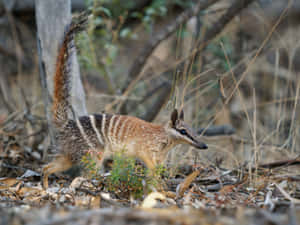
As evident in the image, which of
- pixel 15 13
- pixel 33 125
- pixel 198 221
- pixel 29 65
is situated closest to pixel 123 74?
pixel 29 65

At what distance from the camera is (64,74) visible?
3004mm

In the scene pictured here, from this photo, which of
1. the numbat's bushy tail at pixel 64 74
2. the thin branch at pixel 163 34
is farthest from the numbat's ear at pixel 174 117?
the thin branch at pixel 163 34

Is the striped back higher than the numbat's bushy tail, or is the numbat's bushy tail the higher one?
the numbat's bushy tail

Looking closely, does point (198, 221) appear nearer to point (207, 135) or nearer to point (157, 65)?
point (207, 135)

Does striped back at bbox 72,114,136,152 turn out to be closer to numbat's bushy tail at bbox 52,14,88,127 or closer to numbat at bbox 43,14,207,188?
numbat at bbox 43,14,207,188

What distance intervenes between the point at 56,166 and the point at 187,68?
2118 mm

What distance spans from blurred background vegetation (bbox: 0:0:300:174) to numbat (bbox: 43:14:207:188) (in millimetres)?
230

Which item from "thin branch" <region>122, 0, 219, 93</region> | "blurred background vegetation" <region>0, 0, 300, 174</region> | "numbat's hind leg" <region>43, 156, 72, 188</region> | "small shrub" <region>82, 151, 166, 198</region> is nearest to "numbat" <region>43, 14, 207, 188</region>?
"numbat's hind leg" <region>43, 156, 72, 188</region>

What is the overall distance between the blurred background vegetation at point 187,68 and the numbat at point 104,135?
230 millimetres

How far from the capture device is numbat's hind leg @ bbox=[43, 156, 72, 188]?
3014 millimetres

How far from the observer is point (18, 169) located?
131 inches

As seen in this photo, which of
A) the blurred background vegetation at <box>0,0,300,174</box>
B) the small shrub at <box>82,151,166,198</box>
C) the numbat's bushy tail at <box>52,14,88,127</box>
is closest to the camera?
the small shrub at <box>82,151,166,198</box>

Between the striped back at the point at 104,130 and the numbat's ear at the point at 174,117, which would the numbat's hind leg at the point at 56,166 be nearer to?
the striped back at the point at 104,130

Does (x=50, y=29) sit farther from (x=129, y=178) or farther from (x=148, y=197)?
(x=148, y=197)
